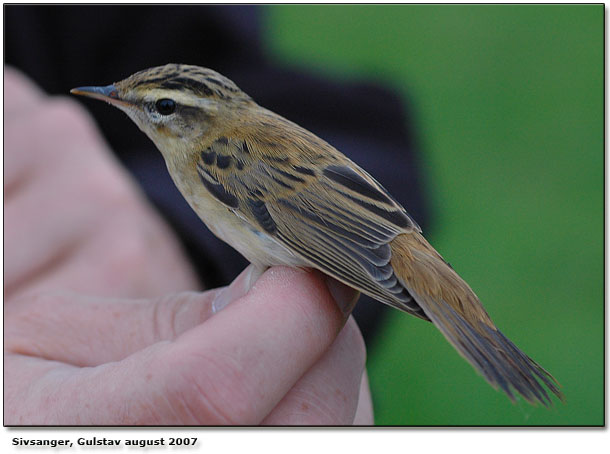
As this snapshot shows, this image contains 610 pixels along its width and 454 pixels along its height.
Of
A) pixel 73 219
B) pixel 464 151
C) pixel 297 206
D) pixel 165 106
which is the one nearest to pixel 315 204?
pixel 297 206

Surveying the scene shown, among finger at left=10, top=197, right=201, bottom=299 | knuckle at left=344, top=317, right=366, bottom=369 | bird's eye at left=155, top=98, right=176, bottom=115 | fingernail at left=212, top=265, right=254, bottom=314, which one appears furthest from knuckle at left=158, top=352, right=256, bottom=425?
finger at left=10, top=197, right=201, bottom=299

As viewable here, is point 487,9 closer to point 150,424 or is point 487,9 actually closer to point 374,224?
point 374,224

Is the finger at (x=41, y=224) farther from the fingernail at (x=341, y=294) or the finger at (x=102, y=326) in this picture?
the fingernail at (x=341, y=294)

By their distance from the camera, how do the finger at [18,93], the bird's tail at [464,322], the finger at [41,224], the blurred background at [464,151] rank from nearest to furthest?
1. the bird's tail at [464,322]
2. the blurred background at [464,151]
3. the finger at [41,224]
4. the finger at [18,93]

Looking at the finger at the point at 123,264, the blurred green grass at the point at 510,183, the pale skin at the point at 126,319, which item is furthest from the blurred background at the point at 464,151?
the pale skin at the point at 126,319

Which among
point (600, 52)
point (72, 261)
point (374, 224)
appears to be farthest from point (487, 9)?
point (72, 261)

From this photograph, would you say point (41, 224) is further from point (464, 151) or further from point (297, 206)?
point (464, 151)
